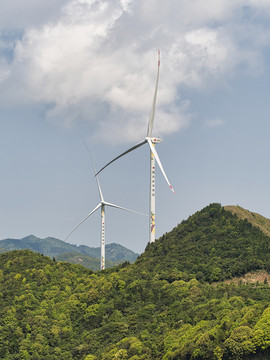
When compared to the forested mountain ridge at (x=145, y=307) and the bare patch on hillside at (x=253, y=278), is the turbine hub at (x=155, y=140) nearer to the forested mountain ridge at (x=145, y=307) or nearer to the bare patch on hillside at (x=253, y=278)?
the forested mountain ridge at (x=145, y=307)

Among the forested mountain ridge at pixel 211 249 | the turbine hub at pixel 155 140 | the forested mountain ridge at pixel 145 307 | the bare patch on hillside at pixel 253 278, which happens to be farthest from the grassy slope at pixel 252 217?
the turbine hub at pixel 155 140

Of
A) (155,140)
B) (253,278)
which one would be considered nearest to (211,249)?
(253,278)

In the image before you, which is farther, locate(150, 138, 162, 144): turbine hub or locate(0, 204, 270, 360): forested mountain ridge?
locate(150, 138, 162, 144): turbine hub

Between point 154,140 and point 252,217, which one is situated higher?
point 154,140

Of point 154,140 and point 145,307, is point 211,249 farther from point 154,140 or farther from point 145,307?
point 145,307

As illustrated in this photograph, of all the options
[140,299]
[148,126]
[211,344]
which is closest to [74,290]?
[140,299]

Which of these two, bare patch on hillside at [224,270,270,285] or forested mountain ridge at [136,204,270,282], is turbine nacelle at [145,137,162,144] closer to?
forested mountain ridge at [136,204,270,282]

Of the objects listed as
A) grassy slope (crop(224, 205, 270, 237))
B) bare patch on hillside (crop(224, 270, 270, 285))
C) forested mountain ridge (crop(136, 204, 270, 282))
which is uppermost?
grassy slope (crop(224, 205, 270, 237))

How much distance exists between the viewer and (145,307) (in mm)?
142375

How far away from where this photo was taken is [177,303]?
13825 cm

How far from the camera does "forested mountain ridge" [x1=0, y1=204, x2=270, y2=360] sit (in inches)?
4213

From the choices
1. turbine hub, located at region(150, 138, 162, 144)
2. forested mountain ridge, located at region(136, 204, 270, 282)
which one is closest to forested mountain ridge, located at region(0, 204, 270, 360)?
forested mountain ridge, located at region(136, 204, 270, 282)

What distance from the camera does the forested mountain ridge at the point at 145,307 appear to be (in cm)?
10700

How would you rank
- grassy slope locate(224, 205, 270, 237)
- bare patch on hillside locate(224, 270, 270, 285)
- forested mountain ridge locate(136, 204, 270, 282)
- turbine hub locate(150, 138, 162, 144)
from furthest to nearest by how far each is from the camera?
1. grassy slope locate(224, 205, 270, 237)
2. turbine hub locate(150, 138, 162, 144)
3. forested mountain ridge locate(136, 204, 270, 282)
4. bare patch on hillside locate(224, 270, 270, 285)
